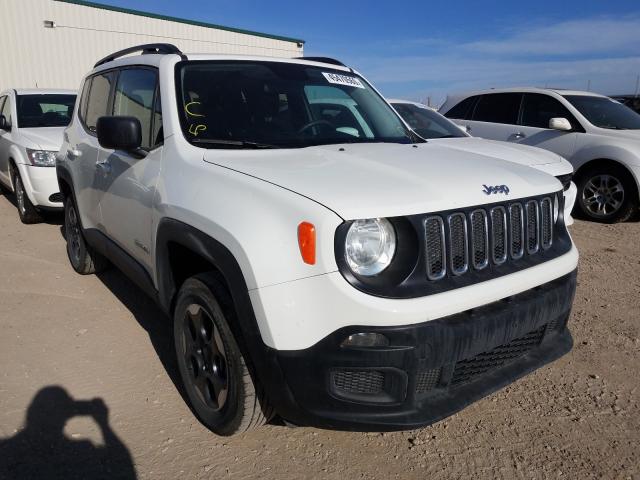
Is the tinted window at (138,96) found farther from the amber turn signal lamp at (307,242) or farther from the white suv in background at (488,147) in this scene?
the white suv in background at (488,147)

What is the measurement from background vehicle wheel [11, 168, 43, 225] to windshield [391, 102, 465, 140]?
4.89 m

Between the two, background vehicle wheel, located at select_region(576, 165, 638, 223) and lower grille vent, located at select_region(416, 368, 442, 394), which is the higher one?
lower grille vent, located at select_region(416, 368, 442, 394)

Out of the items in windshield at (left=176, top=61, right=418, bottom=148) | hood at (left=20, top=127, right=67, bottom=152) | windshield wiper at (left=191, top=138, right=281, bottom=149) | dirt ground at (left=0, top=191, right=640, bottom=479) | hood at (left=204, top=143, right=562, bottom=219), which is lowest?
dirt ground at (left=0, top=191, right=640, bottom=479)

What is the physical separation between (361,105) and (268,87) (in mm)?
744

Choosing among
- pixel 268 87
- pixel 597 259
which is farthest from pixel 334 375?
pixel 597 259

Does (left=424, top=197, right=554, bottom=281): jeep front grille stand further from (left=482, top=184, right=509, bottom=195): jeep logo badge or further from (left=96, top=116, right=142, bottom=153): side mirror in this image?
(left=96, top=116, right=142, bottom=153): side mirror

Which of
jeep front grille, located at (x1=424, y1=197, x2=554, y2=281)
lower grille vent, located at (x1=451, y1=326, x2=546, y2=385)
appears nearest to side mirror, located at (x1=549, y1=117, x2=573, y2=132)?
jeep front grille, located at (x1=424, y1=197, x2=554, y2=281)

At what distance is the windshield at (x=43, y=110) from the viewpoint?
7023 millimetres

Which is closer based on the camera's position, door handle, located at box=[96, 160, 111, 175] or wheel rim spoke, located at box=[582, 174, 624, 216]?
door handle, located at box=[96, 160, 111, 175]

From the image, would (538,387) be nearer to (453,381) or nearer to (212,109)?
(453,381)

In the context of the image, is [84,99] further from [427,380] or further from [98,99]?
[427,380]

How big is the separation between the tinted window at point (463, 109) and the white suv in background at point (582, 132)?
0.05ft

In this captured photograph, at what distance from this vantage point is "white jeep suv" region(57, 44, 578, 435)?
6.30ft

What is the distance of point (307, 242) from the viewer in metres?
1.90
